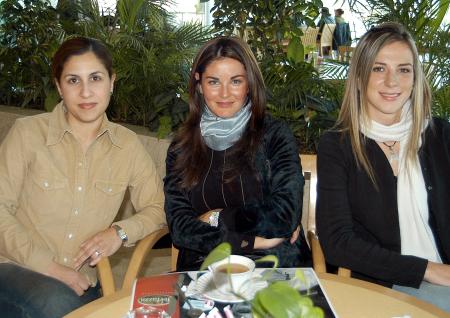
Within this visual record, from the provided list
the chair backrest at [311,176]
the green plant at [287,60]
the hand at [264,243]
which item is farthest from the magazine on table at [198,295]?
the green plant at [287,60]

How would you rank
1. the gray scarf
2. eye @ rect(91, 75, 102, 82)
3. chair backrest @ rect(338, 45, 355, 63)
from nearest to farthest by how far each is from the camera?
1. eye @ rect(91, 75, 102, 82)
2. the gray scarf
3. chair backrest @ rect(338, 45, 355, 63)

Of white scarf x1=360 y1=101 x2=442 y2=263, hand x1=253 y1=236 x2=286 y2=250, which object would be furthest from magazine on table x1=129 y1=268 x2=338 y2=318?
white scarf x1=360 y1=101 x2=442 y2=263

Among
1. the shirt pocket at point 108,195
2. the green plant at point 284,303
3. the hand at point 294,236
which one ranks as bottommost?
the hand at point 294,236

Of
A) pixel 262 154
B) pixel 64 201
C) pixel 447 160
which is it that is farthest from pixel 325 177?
pixel 64 201

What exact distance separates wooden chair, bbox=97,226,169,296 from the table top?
419mm

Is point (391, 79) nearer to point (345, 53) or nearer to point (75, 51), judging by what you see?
point (75, 51)

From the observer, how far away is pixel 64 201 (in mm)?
2197

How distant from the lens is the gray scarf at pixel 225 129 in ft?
7.64

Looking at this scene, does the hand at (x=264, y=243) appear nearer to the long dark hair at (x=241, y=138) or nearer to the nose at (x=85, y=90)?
the long dark hair at (x=241, y=138)

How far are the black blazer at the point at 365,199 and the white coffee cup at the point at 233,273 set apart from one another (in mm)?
719

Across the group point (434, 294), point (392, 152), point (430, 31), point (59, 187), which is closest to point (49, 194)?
point (59, 187)

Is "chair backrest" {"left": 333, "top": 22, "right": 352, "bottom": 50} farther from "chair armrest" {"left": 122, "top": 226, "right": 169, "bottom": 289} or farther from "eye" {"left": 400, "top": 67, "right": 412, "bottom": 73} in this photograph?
"chair armrest" {"left": 122, "top": 226, "right": 169, "bottom": 289}

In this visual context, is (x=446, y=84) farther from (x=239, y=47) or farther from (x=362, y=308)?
(x=362, y=308)

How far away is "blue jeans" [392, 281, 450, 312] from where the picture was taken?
185 cm
